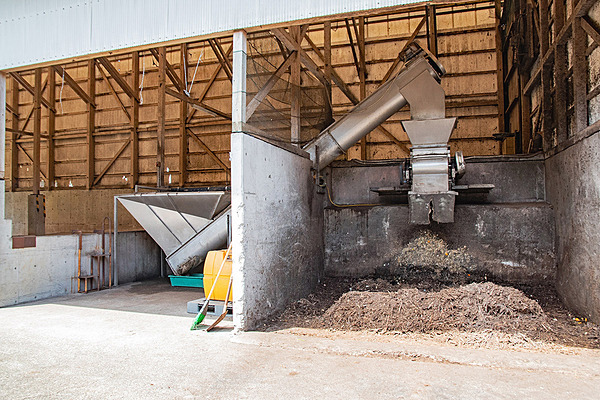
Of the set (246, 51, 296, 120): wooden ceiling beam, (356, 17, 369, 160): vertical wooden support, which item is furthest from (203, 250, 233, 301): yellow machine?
(356, 17, 369, 160): vertical wooden support

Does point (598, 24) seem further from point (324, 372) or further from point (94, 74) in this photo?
point (94, 74)

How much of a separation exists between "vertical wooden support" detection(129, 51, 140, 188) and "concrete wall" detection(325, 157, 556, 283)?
8.58 m

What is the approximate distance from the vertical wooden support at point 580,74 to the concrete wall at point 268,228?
3660 mm

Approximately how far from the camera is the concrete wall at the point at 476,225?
6.59 metres

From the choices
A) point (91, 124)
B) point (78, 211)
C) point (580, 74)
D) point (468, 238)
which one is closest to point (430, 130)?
point (580, 74)

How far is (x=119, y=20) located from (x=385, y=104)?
3.91 metres

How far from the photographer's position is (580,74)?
5016 millimetres

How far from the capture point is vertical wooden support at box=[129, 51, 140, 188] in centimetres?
1369

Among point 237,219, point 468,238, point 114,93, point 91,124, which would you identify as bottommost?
point 468,238

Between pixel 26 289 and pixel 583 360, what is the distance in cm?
771

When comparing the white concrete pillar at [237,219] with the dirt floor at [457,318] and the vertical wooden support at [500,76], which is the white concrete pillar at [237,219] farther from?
the vertical wooden support at [500,76]

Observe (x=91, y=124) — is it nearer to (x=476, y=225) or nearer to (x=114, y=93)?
(x=114, y=93)

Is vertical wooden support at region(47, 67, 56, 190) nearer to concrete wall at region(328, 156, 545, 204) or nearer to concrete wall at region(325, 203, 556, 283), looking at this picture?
concrete wall at region(328, 156, 545, 204)

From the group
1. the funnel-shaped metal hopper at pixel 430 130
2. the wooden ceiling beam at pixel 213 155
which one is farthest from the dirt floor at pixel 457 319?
the wooden ceiling beam at pixel 213 155
